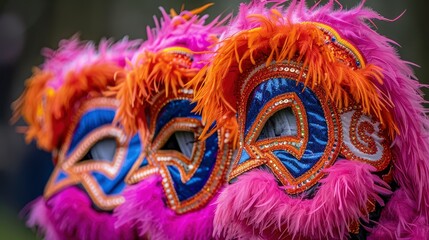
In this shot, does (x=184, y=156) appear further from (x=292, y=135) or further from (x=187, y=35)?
(x=292, y=135)

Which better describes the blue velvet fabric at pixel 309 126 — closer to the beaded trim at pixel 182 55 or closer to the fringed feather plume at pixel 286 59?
the fringed feather plume at pixel 286 59

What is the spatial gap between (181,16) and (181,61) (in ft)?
0.62

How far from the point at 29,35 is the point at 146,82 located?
366 cm

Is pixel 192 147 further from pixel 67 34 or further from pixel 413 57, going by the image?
pixel 67 34

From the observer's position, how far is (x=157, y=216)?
1.89 m

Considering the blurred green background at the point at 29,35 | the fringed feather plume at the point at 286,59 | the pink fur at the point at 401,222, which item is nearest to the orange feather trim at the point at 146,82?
the fringed feather plume at the point at 286,59

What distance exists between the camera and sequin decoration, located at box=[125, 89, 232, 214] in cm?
187

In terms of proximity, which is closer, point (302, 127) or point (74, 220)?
point (302, 127)

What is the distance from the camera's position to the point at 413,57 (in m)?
3.63

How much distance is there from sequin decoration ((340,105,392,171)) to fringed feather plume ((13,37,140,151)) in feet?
3.07

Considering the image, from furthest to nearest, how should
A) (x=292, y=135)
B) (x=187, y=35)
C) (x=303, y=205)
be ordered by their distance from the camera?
(x=187, y=35)
(x=292, y=135)
(x=303, y=205)

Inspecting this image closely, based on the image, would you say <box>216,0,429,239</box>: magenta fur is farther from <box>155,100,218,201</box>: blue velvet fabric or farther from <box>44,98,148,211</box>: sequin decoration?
<box>44,98,148,211</box>: sequin decoration

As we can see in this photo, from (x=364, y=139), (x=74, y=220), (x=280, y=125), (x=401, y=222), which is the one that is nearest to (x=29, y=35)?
(x=74, y=220)

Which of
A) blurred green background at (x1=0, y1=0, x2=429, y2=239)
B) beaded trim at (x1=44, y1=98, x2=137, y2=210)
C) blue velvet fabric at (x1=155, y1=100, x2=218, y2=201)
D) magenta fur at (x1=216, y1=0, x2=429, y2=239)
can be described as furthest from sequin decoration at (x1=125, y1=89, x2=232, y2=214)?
blurred green background at (x1=0, y1=0, x2=429, y2=239)
